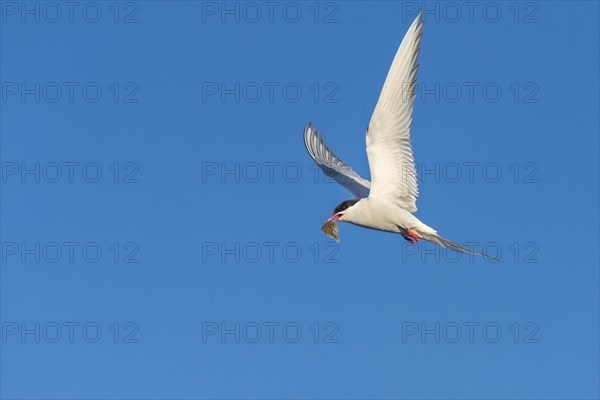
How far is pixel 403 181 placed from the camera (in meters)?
14.6

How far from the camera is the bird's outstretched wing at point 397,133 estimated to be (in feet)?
43.3

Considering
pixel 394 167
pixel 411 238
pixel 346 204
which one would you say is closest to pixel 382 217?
pixel 346 204

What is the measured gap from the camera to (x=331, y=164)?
61.0ft

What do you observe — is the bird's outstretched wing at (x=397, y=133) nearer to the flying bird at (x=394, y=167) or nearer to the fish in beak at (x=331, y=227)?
the flying bird at (x=394, y=167)

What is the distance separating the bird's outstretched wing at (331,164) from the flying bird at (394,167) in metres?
1.98

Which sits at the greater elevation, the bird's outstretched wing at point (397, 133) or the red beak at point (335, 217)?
the bird's outstretched wing at point (397, 133)

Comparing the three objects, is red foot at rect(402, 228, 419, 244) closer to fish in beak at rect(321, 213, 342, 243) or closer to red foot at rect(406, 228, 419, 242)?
red foot at rect(406, 228, 419, 242)

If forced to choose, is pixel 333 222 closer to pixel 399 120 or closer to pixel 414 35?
pixel 399 120

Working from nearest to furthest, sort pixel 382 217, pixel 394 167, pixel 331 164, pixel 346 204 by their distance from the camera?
pixel 394 167
pixel 382 217
pixel 346 204
pixel 331 164

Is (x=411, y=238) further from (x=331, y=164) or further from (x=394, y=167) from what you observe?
(x=331, y=164)

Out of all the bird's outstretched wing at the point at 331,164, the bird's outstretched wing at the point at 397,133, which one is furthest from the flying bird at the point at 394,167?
the bird's outstretched wing at the point at 331,164

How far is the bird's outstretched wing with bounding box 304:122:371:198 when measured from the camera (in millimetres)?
17219

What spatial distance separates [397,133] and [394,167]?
25.2 inches

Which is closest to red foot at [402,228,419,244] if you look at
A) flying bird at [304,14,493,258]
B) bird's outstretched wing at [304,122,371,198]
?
flying bird at [304,14,493,258]
